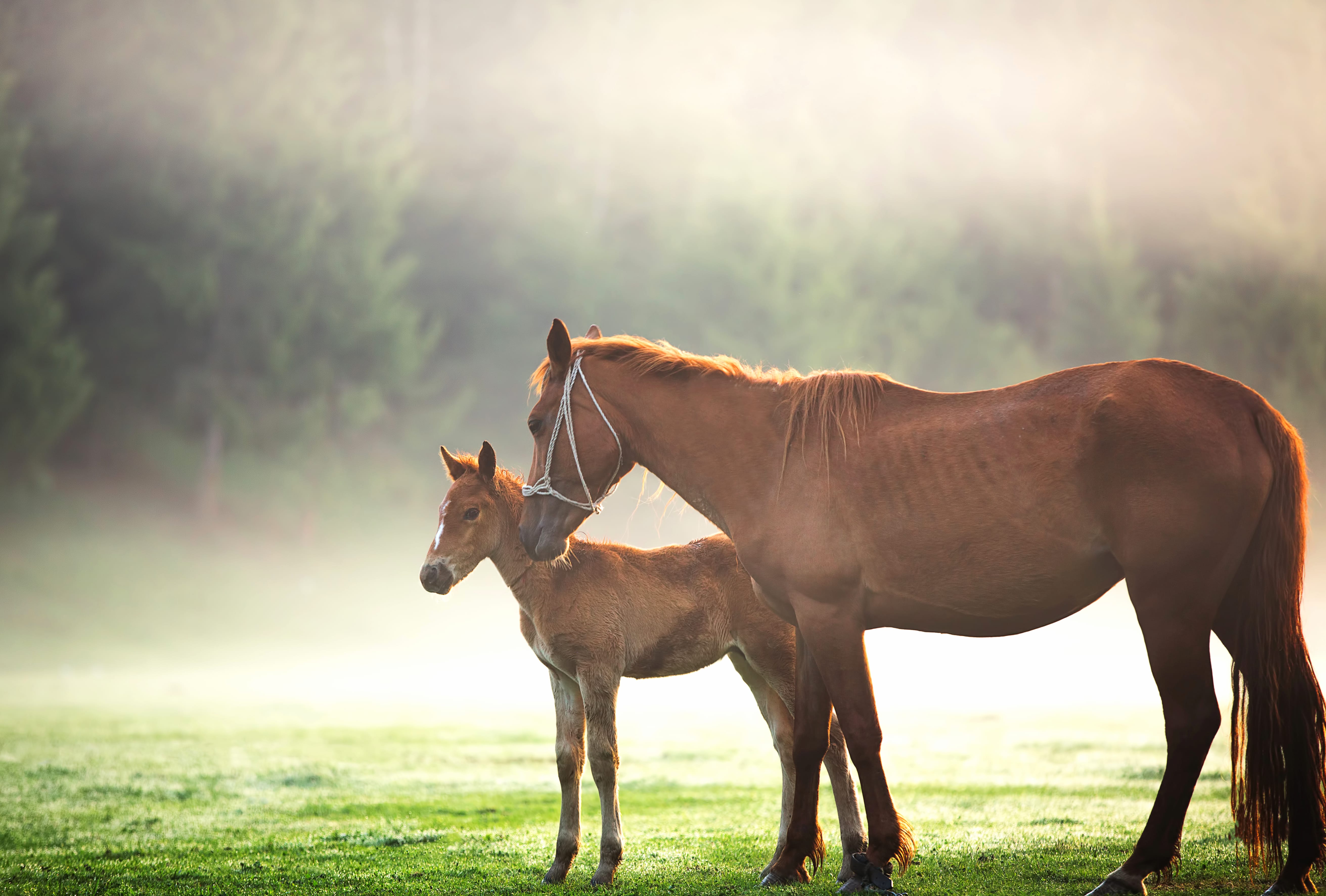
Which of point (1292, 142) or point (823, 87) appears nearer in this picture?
point (1292, 142)

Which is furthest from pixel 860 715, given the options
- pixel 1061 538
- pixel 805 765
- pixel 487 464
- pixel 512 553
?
pixel 487 464

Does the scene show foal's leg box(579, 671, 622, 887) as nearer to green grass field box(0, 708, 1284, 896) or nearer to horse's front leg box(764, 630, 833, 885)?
green grass field box(0, 708, 1284, 896)

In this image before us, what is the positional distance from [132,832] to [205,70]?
108 feet

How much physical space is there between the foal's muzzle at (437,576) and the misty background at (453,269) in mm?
19942

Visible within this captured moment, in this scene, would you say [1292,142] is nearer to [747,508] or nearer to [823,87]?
[823,87]

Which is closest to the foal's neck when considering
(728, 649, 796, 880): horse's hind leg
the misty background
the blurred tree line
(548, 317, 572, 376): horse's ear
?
(728, 649, 796, 880): horse's hind leg

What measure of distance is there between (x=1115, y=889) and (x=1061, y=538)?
1.57 m

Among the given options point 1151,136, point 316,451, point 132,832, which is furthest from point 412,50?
Answer: point 132,832

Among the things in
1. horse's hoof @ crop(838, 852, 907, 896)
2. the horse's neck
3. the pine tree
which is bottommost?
horse's hoof @ crop(838, 852, 907, 896)

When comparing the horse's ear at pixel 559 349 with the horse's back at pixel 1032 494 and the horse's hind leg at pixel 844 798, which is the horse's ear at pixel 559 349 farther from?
the horse's hind leg at pixel 844 798

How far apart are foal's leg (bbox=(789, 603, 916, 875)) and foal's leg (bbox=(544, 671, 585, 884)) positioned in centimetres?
201

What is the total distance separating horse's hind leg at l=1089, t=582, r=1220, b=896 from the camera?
4.81 meters

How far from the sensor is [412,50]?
48094mm

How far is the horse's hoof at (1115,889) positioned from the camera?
15.9 ft
